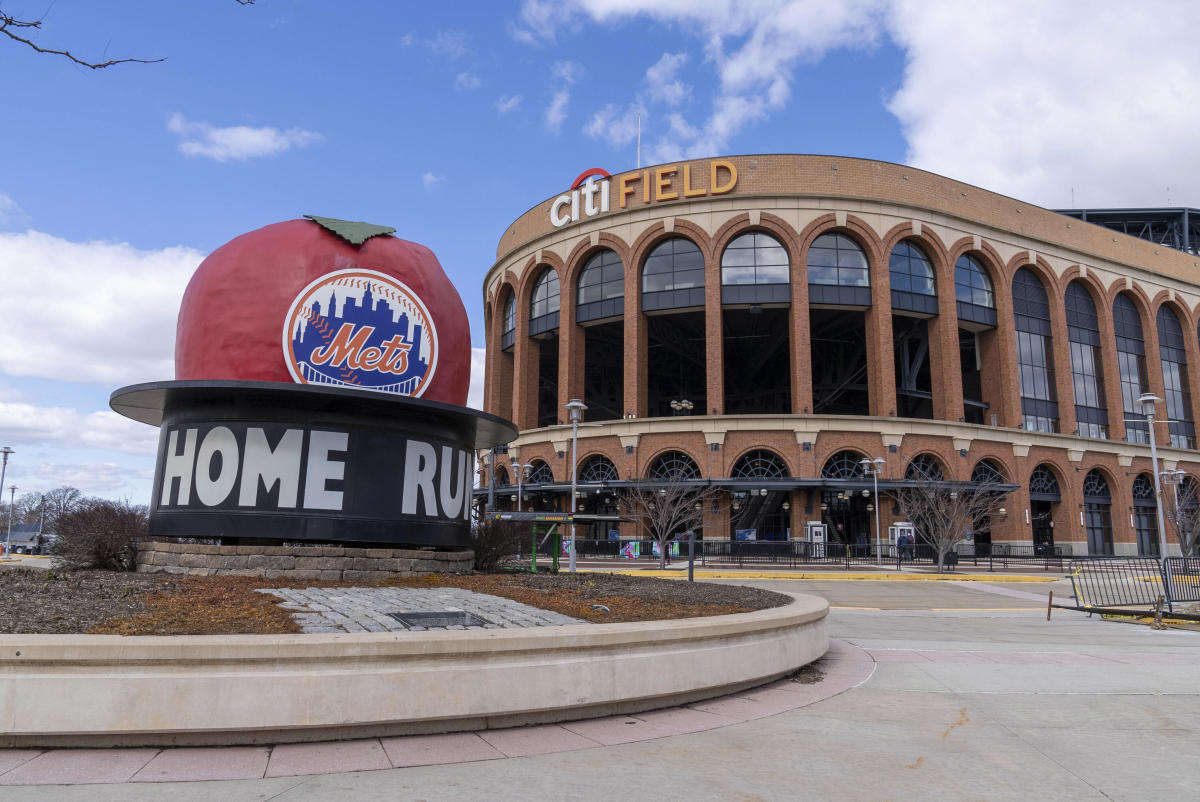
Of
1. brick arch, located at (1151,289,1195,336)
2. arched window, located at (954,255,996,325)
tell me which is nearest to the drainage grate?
arched window, located at (954,255,996,325)

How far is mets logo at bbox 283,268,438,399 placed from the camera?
12.3 metres

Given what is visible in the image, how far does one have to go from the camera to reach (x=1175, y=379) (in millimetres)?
60594

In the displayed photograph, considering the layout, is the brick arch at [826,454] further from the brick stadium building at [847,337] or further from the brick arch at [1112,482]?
the brick arch at [1112,482]

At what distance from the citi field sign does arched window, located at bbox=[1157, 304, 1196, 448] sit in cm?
3895

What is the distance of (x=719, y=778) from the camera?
5094mm

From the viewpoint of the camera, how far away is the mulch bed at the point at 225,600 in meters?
6.72

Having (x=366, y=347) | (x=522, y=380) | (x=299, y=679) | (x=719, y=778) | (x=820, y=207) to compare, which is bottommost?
(x=719, y=778)

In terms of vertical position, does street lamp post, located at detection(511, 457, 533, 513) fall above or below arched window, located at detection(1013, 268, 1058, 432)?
below

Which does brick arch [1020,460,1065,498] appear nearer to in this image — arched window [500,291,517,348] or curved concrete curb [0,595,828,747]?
arched window [500,291,517,348]

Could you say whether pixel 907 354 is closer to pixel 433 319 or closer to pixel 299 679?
pixel 433 319

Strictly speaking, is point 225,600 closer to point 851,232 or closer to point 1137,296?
point 851,232

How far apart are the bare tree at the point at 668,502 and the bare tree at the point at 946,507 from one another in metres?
10.6

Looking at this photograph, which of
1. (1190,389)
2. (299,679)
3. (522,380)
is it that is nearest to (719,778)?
(299,679)

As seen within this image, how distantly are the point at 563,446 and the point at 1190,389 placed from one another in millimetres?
50210
